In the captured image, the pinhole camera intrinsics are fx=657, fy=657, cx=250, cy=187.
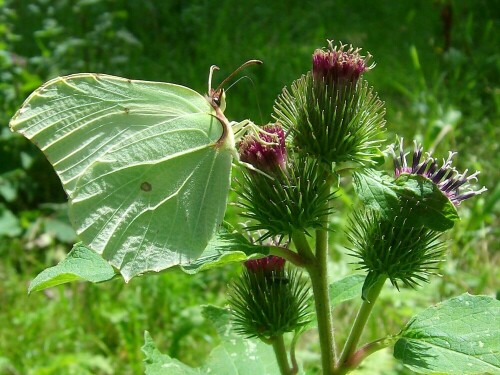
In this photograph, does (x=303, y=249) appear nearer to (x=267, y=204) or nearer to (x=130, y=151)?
(x=267, y=204)

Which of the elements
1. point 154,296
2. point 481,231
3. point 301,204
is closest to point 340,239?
point 481,231

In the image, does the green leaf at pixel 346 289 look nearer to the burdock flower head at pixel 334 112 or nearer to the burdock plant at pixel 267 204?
the burdock plant at pixel 267 204

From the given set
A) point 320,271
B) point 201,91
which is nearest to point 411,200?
point 320,271

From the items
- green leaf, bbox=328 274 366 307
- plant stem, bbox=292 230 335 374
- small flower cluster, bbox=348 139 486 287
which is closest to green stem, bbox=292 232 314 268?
plant stem, bbox=292 230 335 374

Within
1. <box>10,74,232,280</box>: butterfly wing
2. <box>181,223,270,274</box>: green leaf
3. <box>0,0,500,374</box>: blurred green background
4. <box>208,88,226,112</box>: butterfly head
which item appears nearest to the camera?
<box>181,223,270,274</box>: green leaf

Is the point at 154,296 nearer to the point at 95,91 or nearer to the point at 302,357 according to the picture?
the point at 302,357

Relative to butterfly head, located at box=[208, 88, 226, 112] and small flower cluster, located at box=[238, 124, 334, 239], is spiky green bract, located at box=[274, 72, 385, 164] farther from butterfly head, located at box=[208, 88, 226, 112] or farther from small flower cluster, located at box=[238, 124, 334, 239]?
butterfly head, located at box=[208, 88, 226, 112]

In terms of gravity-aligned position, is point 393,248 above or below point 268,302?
above
